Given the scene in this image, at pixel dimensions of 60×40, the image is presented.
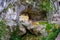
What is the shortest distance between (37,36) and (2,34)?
3.47 m

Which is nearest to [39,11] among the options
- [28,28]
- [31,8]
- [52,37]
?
[31,8]

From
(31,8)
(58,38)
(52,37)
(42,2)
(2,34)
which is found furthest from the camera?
(31,8)

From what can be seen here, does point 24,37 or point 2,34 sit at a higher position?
point 2,34

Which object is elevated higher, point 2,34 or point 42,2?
point 42,2

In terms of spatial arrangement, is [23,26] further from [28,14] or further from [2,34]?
[28,14]

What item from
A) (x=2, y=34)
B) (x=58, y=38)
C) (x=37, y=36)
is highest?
(x=58, y=38)

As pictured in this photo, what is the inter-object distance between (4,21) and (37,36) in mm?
3089

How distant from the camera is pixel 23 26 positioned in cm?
1628

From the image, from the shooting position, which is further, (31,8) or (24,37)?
(31,8)

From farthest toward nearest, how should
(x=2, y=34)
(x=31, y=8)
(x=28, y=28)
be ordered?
1. (x=31, y=8)
2. (x=28, y=28)
3. (x=2, y=34)

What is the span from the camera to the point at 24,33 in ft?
53.3

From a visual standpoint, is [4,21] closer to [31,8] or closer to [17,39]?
[17,39]

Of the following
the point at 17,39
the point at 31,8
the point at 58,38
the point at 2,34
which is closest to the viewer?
the point at 58,38

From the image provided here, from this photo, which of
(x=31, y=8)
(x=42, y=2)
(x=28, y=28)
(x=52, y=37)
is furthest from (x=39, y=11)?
(x=52, y=37)
